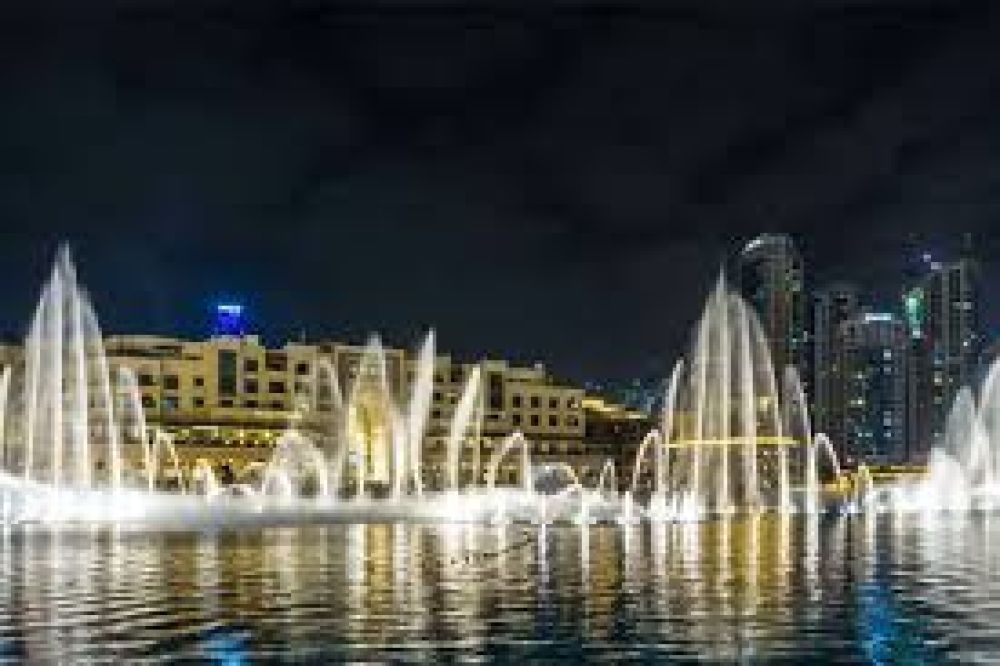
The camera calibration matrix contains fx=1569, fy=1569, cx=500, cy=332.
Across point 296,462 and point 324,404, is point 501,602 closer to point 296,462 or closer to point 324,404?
point 296,462

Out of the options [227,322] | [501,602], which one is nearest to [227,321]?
[227,322]

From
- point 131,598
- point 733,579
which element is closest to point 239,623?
point 131,598

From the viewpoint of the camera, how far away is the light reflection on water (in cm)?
2264

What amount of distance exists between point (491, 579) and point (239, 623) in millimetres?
10654

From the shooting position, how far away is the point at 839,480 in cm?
16788

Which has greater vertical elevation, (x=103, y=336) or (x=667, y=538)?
(x=103, y=336)

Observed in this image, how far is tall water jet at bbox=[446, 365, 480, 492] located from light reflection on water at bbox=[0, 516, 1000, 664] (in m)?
109

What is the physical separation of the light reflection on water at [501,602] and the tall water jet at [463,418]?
10870cm

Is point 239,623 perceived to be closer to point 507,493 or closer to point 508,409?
point 507,493

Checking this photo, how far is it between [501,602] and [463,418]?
459ft

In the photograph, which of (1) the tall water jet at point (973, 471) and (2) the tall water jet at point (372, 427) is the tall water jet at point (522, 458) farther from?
(1) the tall water jet at point (973, 471)

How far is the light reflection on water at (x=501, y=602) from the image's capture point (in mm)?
22641

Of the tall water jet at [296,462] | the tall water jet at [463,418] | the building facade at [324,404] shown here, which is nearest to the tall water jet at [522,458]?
the building facade at [324,404]

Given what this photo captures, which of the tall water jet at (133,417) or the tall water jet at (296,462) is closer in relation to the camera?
the tall water jet at (133,417)
